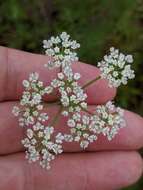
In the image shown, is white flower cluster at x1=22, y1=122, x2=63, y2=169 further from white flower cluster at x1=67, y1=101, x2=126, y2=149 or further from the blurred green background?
the blurred green background

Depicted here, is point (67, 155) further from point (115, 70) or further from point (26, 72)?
point (115, 70)

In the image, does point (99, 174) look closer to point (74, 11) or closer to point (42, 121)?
point (42, 121)

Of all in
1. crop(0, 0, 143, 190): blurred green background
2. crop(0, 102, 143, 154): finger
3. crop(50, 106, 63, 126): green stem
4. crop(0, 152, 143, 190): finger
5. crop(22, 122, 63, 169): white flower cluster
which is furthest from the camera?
crop(0, 0, 143, 190): blurred green background

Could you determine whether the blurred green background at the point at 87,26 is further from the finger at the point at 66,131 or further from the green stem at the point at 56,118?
the green stem at the point at 56,118

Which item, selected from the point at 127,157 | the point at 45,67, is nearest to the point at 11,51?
the point at 45,67

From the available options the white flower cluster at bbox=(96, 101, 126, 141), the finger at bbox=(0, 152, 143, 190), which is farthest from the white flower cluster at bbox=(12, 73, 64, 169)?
the finger at bbox=(0, 152, 143, 190)

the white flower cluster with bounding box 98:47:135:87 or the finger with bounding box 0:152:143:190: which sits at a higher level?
the white flower cluster with bounding box 98:47:135:87
